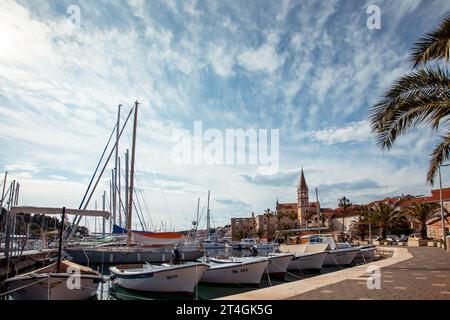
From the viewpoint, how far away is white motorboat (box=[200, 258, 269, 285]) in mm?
18594

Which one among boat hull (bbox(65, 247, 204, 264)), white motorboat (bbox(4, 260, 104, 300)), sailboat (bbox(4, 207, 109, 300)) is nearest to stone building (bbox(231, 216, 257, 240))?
boat hull (bbox(65, 247, 204, 264))

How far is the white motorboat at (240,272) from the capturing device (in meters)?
18.6

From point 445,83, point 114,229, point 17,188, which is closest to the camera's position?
point 445,83

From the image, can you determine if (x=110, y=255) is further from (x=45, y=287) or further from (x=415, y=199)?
Answer: (x=415, y=199)

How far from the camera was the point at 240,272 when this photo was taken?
18.8 meters

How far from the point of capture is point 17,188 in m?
39.0

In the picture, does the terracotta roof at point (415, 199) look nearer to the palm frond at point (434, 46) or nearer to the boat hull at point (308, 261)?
the boat hull at point (308, 261)

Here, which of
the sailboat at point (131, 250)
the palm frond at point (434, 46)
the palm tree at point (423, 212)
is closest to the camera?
the palm frond at point (434, 46)

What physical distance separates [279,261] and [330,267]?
28.3 feet

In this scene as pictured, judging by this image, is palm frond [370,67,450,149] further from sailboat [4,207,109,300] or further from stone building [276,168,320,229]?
stone building [276,168,320,229]

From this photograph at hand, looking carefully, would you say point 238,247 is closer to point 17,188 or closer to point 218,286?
point 17,188

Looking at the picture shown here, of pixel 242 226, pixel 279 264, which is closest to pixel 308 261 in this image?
pixel 279 264

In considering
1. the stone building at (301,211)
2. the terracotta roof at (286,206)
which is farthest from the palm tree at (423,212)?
the terracotta roof at (286,206)

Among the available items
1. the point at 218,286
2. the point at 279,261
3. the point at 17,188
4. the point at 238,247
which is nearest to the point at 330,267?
the point at 279,261
